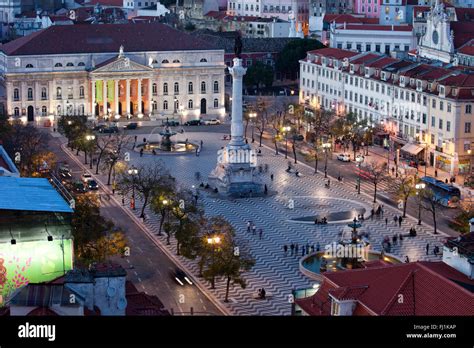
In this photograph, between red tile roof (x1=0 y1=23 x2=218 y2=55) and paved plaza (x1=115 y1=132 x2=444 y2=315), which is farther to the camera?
red tile roof (x1=0 y1=23 x2=218 y2=55)

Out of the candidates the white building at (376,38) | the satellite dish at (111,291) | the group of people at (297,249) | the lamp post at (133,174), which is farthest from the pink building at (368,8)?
the satellite dish at (111,291)

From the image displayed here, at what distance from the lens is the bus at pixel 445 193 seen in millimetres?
63406

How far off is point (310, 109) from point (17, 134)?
37381mm

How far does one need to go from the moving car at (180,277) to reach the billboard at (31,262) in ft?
41.9

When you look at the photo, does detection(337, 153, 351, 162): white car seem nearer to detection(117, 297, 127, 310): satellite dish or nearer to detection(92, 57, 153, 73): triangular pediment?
detection(92, 57, 153, 73): triangular pediment

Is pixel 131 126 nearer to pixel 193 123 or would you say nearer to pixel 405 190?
pixel 193 123

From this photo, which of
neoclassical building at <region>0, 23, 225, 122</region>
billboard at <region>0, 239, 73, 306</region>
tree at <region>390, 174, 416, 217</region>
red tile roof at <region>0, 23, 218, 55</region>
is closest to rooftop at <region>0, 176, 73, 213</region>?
billboard at <region>0, 239, 73, 306</region>

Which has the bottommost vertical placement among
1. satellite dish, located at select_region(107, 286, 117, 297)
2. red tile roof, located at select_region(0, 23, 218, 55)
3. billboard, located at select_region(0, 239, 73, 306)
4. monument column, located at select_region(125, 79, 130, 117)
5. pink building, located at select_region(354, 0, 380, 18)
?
monument column, located at select_region(125, 79, 130, 117)

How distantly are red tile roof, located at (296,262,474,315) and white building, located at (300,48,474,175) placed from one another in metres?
44.7

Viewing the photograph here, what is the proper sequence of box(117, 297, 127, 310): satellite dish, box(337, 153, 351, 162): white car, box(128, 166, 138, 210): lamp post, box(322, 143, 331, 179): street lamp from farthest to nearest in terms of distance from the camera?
box(337, 153, 351, 162): white car, box(322, 143, 331, 179): street lamp, box(128, 166, 138, 210): lamp post, box(117, 297, 127, 310): satellite dish

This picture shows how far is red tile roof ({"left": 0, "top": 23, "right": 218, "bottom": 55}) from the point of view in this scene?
102 m

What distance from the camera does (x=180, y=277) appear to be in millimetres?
47000

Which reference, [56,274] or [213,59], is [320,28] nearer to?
[213,59]
